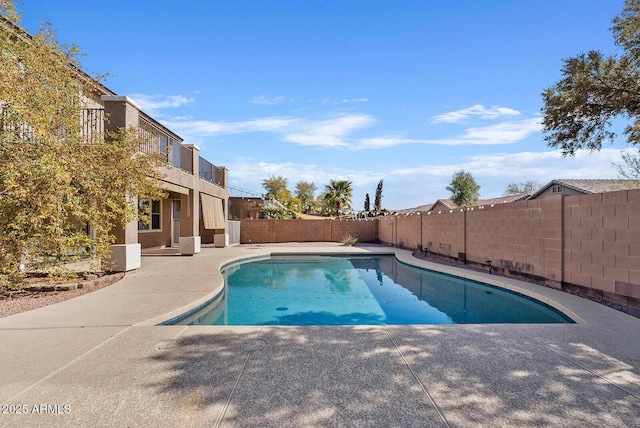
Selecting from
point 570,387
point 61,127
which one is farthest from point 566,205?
point 61,127

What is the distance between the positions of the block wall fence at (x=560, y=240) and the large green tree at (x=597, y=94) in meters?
3.74

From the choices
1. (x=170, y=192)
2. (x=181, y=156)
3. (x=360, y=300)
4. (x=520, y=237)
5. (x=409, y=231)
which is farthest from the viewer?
(x=409, y=231)

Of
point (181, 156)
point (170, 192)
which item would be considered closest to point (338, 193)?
point (170, 192)

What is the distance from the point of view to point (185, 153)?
1462 centimetres

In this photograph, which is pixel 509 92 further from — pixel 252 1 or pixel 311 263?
pixel 311 263

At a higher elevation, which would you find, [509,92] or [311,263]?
[509,92]

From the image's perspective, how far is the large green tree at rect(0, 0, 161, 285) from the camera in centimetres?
583

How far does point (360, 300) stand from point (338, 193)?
24022 millimetres

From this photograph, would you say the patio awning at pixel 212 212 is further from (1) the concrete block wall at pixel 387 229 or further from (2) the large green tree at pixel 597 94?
(2) the large green tree at pixel 597 94

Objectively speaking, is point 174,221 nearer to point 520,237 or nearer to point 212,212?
point 212,212

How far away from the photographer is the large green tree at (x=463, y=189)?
139 feet

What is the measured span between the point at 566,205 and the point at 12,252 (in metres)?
11.7

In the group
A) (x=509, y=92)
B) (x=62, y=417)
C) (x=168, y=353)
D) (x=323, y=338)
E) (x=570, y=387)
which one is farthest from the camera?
(x=509, y=92)

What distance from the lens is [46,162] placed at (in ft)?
19.0
